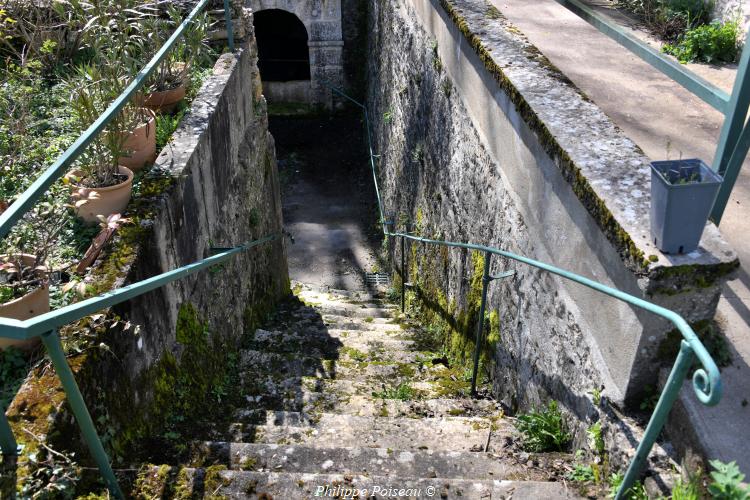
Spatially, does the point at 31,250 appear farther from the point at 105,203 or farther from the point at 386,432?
the point at 386,432

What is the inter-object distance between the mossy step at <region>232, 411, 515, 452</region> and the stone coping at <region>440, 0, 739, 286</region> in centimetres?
142

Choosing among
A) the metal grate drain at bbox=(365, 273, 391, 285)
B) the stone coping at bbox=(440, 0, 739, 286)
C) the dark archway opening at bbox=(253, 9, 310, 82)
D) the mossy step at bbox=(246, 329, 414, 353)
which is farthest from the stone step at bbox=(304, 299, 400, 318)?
the dark archway opening at bbox=(253, 9, 310, 82)

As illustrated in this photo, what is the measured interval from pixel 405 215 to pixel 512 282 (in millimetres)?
3978

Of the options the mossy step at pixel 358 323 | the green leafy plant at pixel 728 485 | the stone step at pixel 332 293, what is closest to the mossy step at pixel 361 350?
the mossy step at pixel 358 323

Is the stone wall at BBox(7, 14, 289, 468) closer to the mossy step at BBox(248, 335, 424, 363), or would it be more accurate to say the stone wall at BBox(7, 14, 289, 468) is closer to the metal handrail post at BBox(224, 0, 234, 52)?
the metal handrail post at BBox(224, 0, 234, 52)

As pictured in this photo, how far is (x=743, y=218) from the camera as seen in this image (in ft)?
10.1

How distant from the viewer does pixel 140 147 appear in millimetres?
3623

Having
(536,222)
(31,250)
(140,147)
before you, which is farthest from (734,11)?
(31,250)

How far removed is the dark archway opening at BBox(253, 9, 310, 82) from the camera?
13.9 meters

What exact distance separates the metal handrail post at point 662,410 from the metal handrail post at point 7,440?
1977 mm

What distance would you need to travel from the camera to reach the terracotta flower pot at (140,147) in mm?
3539

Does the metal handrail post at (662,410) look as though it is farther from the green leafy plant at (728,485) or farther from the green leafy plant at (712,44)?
the green leafy plant at (712,44)

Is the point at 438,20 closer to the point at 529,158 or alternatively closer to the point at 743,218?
the point at 529,158

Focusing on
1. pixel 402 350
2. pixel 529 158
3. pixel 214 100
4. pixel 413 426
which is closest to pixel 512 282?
pixel 529 158
